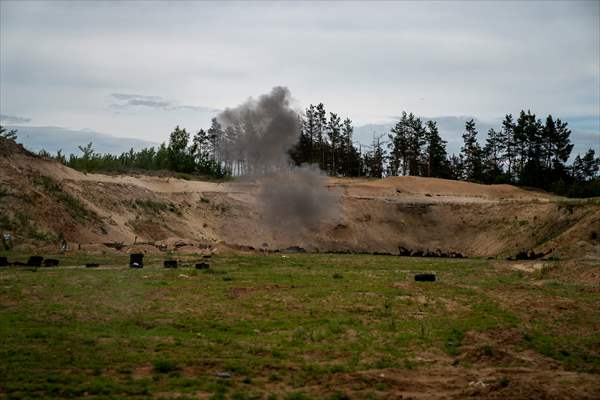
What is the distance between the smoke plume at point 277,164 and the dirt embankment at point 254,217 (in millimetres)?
1107

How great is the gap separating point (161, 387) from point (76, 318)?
21.9ft

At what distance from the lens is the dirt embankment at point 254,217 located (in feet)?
142

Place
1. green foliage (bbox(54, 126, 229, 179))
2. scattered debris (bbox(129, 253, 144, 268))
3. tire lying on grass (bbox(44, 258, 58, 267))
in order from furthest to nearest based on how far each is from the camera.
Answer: green foliage (bbox(54, 126, 229, 179)), scattered debris (bbox(129, 253, 144, 268)), tire lying on grass (bbox(44, 258, 58, 267))

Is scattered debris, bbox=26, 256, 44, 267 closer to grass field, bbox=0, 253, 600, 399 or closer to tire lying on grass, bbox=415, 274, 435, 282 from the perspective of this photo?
grass field, bbox=0, 253, 600, 399

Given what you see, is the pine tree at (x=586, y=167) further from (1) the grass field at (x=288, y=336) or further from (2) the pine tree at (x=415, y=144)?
(1) the grass field at (x=288, y=336)

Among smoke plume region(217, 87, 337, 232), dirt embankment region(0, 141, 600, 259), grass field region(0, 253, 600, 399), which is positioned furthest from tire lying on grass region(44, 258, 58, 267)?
smoke plume region(217, 87, 337, 232)

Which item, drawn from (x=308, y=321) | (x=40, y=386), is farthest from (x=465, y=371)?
(x=40, y=386)

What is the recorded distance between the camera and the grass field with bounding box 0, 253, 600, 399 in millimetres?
13453

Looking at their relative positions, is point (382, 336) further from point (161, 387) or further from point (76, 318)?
point (76, 318)

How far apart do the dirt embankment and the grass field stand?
14830 mm

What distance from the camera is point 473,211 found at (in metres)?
60.9

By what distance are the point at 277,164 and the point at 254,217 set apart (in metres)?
5.75

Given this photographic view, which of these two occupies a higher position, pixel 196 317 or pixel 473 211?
pixel 473 211

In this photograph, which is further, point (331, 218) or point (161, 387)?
point (331, 218)
